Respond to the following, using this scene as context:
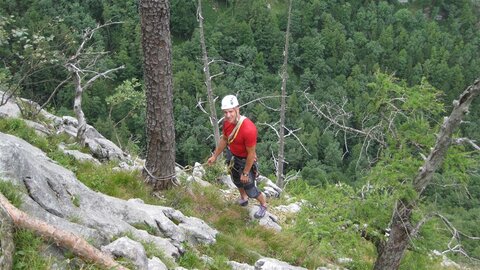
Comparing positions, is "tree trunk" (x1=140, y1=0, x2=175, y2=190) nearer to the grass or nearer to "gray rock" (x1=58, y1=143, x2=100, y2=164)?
the grass

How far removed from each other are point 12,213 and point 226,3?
97838mm

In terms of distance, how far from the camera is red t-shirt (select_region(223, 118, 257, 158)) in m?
7.67

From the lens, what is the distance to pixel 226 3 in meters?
98.8

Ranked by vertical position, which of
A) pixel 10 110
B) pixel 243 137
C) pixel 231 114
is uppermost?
pixel 231 114

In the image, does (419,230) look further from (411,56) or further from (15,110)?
(411,56)

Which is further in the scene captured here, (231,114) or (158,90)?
(158,90)

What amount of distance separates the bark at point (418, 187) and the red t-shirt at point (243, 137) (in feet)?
7.51

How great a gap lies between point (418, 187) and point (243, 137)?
262 centimetres

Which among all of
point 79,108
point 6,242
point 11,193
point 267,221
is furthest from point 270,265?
point 79,108

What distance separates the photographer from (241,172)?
8367 mm

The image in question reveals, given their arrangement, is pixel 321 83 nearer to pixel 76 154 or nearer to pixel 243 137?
pixel 76 154

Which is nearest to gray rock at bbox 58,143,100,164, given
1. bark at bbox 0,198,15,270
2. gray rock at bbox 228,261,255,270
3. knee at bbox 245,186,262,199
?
knee at bbox 245,186,262,199

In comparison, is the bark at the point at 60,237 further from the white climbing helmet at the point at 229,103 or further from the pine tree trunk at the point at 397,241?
the pine tree trunk at the point at 397,241

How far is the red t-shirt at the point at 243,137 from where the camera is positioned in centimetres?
767
